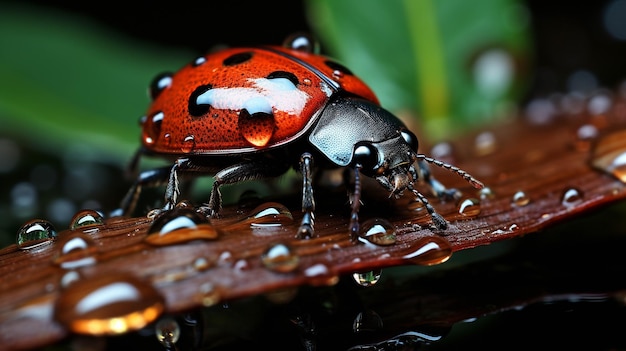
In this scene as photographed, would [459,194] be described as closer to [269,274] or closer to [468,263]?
[468,263]

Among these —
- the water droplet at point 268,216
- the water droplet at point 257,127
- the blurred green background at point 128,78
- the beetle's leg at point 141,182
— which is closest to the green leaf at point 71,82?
the blurred green background at point 128,78

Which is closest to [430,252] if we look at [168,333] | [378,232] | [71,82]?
[378,232]

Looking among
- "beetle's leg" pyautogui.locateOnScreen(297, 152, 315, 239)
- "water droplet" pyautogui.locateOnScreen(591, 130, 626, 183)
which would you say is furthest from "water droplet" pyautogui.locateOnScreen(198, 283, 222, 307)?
"water droplet" pyautogui.locateOnScreen(591, 130, 626, 183)

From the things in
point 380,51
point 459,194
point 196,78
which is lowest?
point 459,194

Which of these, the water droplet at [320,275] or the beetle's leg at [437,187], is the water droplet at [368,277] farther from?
the beetle's leg at [437,187]

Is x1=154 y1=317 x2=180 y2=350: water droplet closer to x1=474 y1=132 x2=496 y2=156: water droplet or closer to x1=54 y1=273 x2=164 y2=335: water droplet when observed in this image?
x1=54 y1=273 x2=164 y2=335: water droplet

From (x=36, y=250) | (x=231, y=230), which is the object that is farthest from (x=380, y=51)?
(x=36, y=250)

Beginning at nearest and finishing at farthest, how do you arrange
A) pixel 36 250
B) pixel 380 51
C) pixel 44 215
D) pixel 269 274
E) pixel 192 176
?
1. pixel 269 274
2. pixel 36 250
3. pixel 192 176
4. pixel 44 215
5. pixel 380 51

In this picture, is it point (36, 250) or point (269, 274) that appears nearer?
point (269, 274)
